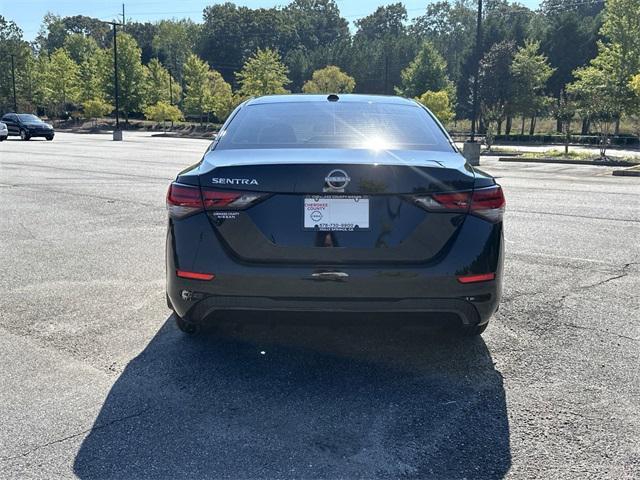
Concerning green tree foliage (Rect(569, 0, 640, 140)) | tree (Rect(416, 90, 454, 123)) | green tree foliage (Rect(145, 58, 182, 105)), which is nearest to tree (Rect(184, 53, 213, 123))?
green tree foliage (Rect(145, 58, 182, 105))

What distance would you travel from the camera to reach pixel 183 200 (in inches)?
121

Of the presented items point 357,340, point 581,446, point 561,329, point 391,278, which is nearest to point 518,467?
point 581,446

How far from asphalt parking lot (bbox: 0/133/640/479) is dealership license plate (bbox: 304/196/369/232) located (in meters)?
0.54

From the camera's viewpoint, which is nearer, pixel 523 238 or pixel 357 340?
pixel 357 340

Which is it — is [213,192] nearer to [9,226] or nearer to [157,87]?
[9,226]

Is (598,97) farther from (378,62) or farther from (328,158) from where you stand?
(378,62)

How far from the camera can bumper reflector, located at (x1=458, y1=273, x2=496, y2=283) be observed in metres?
3.01

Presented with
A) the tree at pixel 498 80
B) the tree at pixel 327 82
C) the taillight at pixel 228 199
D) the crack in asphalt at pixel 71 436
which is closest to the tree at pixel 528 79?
the tree at pixel 498 80

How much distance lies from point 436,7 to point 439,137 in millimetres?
157190

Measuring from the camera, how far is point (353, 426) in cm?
280

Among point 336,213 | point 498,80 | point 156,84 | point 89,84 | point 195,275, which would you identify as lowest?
point 195,275

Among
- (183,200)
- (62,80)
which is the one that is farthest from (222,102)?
(183,200)

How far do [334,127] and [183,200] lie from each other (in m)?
1.22

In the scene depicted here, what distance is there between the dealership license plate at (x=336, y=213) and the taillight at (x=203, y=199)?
249 millimetres
